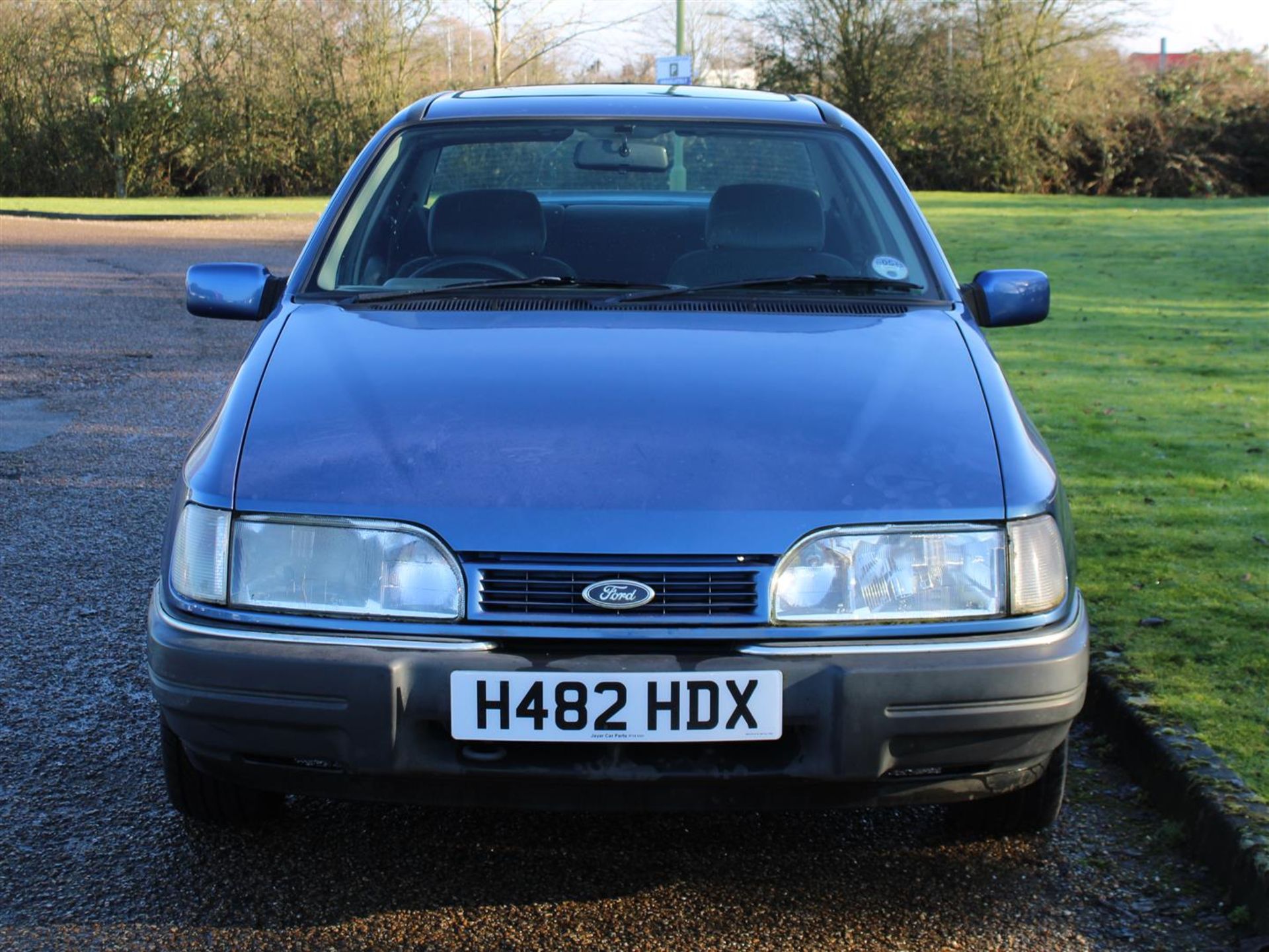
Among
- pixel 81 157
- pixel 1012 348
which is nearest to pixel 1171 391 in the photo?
pixel 1012 348

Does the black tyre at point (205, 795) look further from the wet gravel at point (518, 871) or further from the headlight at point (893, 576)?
the headlight at point (893, 576)

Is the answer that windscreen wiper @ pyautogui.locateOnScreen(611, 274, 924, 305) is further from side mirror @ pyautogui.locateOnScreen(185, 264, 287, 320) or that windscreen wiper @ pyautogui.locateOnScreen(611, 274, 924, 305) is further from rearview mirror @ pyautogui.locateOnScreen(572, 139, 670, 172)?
side mirror @ pyautogui.locateOnScreen(185, 264, 287, 320)

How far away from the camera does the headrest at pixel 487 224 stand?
151 inches

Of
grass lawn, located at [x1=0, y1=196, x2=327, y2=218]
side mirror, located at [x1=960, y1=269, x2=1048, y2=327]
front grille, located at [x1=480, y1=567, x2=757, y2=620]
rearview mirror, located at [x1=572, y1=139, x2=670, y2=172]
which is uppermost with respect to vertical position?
rearview mirror, located at [x1=572, y1=139, x2=670, y2=172]

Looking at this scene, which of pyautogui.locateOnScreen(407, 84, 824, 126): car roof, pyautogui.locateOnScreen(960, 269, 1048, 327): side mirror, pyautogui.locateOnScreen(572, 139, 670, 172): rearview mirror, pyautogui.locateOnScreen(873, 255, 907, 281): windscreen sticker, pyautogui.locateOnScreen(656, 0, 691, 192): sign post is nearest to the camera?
pyautogui.locateOnScreen(873, 255, 907, 281): windscreen sticker

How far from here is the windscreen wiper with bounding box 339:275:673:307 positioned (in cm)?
350

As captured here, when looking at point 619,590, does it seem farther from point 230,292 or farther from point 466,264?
point 230,292

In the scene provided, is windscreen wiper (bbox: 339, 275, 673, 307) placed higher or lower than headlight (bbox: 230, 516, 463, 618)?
higher

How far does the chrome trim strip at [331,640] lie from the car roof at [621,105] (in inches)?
78.5

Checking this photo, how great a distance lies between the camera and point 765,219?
385cm

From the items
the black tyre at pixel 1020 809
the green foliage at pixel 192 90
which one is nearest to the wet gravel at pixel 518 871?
the black tyre at pixel 1020 809

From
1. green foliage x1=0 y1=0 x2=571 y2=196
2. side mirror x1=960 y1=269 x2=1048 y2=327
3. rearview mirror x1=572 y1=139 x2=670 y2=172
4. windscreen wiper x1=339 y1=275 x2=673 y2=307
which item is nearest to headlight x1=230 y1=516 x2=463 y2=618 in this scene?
windscreen wiper x1=339 y1=275 x2=673 y2=307

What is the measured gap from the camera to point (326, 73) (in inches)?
1201

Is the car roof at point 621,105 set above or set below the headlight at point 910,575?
above
